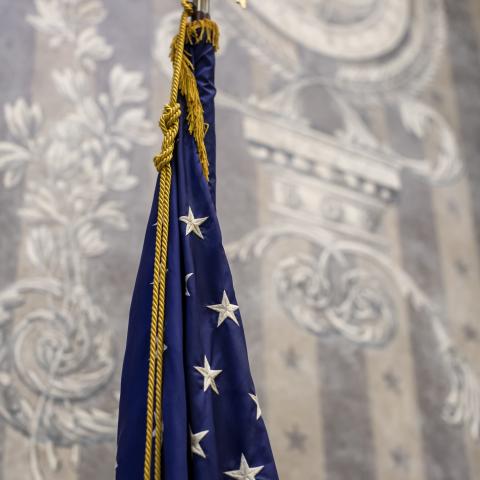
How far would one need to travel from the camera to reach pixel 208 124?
4.42 feet

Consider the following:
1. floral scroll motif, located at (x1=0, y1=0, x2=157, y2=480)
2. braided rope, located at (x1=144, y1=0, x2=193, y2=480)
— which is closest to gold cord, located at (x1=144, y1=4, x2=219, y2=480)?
braided rope, located at (x1=144, y1=0, x2=193, y2=480)

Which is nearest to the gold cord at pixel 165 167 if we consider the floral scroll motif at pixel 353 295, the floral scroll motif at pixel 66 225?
the floral scroll motif at pixel 66 225

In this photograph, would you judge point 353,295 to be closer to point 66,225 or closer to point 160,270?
point 66,225

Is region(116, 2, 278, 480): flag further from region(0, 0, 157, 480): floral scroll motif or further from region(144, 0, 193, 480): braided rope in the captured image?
region(0, 0, 157, 480): floral scroll motif

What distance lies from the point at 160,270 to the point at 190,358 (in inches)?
5.6

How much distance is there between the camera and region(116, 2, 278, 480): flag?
1.09m

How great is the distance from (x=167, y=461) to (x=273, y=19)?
4.61ft

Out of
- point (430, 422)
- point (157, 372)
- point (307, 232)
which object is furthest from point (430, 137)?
point (157, 372)

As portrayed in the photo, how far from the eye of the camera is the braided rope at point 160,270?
3.52ft

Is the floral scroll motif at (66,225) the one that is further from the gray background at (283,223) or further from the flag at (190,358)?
the flag at (190,358)

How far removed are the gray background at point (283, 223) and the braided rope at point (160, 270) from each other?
0.44 meters

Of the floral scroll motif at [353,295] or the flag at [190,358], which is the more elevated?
the floral scroll motif at [353,295]

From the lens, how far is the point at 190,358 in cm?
115

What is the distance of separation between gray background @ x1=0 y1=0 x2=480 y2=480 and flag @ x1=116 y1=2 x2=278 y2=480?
1.33ft
